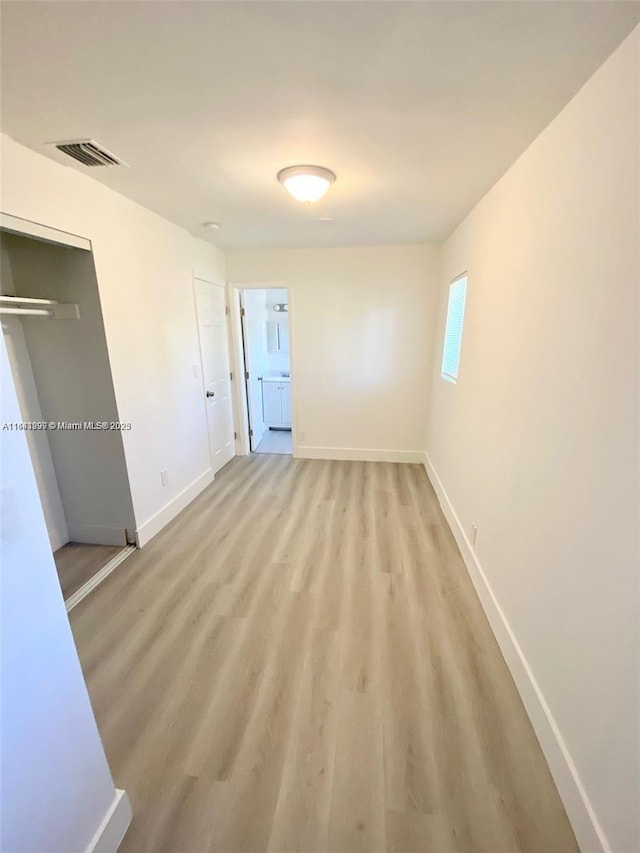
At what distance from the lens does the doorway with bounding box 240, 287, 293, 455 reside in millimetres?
4586

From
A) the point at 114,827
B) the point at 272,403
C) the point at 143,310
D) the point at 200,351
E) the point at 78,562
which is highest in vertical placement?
the point at 143,310

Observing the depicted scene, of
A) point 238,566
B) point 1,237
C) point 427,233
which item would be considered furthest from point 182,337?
point 427,233

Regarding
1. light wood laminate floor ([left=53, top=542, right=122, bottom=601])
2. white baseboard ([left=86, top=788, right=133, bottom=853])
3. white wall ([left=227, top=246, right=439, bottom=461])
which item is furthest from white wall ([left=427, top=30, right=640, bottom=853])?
light wood laminate floor ([left=53, top=542, right=122, bottom=601])

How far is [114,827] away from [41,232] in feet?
8.21

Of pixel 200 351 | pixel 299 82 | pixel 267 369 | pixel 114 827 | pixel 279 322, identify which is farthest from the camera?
pixel 267 369

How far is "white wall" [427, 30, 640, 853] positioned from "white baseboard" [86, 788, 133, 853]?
4.78 feet

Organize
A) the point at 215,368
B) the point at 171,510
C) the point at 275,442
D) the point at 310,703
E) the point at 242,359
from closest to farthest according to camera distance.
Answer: the point at 310,703, the point at 171,510, the point at 215,368, the point at 242,359, the point at 275,442

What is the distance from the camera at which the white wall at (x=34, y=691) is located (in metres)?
0.77

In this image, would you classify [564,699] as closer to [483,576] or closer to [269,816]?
[483,576]

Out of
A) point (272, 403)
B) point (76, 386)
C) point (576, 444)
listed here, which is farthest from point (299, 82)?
point (272, 403)

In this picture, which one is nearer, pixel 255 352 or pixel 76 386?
pixel 76 386

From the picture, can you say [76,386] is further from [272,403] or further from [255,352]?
[272,403]

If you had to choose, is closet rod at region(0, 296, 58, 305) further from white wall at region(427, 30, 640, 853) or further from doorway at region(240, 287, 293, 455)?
white wall at region(427, 30, 640, 853)

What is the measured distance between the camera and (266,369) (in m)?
5.86
